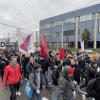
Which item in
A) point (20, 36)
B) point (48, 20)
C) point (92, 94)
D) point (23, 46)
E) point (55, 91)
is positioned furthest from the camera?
point (48, 20)

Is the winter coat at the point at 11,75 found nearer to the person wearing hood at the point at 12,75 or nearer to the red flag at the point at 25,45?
the person wearing hood at the point at 12,75

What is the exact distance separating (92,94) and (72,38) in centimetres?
8511

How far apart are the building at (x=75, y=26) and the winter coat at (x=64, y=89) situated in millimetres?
69169

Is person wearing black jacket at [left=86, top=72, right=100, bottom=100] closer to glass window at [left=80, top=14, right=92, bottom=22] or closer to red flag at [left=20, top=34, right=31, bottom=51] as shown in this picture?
red flag at [left=20, top=34, right=31, bottom=51]

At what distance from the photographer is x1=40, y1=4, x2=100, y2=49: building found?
78188 millimetres

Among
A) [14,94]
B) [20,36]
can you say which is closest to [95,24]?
[20,36]

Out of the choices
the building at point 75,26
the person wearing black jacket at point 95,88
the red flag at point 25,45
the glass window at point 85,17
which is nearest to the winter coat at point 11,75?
the person wearing black jacket at point 95,88

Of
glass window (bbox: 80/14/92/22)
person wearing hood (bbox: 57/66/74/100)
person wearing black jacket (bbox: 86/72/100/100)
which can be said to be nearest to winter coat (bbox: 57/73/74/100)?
person wearing hood (bbox: 57/66/74/100)

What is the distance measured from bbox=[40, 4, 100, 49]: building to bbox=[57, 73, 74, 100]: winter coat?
69169 mm

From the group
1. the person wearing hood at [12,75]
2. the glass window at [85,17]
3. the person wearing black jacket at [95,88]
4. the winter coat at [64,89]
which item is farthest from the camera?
the glass window at [85,17]

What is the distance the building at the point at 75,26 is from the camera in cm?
7819

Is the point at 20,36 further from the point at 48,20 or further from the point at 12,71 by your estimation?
the point at 48,20

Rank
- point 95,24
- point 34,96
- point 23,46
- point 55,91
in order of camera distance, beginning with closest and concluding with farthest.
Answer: point 34,96, point 55,91, point 23,46, point 95,24

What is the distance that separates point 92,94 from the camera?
688cm
